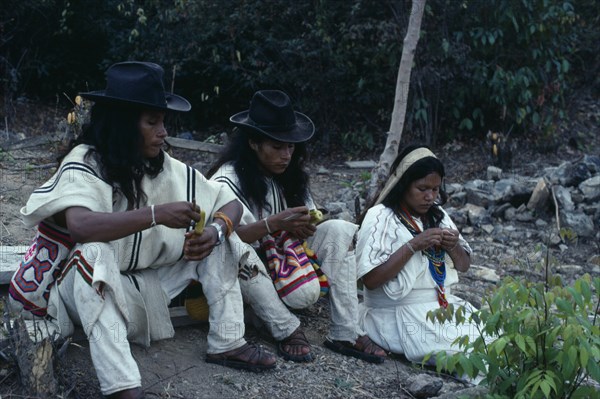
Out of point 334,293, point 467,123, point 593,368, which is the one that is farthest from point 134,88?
point 467,123

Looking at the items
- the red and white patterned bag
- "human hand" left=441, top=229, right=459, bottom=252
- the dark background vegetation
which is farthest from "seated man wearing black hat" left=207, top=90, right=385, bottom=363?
the dark background vegetation

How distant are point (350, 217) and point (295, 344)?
9.00ft

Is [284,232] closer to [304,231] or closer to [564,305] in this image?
[304,231]

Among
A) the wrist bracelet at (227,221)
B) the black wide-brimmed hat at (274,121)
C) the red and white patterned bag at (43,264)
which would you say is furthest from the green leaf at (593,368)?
the red and white patterned bag at (43,264)

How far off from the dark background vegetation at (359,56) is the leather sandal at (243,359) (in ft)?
21.1

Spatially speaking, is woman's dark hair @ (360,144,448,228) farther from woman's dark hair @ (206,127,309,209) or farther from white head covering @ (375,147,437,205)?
woman's dark hair @ (206,127,309,209)

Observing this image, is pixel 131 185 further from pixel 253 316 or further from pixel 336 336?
pixel 336 336

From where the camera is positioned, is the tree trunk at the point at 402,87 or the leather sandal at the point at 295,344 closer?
the leather sandal at the point at 295,344

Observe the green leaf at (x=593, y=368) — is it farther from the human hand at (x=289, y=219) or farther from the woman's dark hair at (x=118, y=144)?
the woman's dark hair at (x=118, y=144)

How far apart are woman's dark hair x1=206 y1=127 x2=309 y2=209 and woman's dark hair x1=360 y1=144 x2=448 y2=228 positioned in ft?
1.59

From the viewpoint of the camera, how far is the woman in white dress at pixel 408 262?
4.41 m

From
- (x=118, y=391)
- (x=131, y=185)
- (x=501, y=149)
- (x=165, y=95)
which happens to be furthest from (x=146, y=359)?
(x=501, y=149)

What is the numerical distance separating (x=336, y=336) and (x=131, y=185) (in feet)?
4.73

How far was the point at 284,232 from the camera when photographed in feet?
14.4
